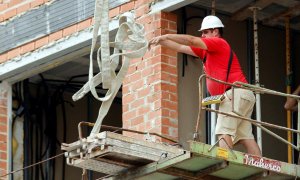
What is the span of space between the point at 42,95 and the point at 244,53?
145 inches

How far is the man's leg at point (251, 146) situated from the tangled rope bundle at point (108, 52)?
175 centimetres

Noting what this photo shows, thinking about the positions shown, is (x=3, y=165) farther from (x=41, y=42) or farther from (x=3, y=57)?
(x=41, y=42)

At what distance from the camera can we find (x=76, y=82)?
25859 mm

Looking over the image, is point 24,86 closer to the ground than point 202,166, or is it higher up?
higher up

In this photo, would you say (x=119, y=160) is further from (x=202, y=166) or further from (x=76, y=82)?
(x=76, y=82)

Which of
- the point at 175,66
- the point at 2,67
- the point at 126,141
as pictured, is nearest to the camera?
the point at 126,141

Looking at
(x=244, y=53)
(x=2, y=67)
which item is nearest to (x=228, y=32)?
(x=244, y=53)

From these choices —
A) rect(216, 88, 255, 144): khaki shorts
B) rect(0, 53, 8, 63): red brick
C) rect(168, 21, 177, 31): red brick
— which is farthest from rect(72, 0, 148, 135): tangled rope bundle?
rect(0, 53, 8, 63): red brick

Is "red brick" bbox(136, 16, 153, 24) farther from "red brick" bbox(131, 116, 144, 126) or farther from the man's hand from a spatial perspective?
the man's hand

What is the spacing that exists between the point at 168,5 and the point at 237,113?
238 centimetres

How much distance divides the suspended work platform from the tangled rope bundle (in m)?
0.32

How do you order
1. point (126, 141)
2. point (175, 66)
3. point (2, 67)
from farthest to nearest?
point (2, 67)
point (175, 66)
point (126, 141)

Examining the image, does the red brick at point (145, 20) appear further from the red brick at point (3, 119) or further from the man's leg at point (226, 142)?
the red brick at point (3, 119)

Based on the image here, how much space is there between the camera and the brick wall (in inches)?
965
